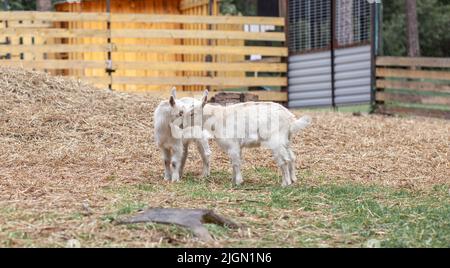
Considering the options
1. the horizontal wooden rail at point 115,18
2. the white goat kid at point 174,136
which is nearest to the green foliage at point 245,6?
the horizontal wooden rail at point 115,18

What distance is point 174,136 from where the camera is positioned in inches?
362

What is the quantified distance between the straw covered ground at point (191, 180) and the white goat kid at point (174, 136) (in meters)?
0.24

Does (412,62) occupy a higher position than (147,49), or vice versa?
(147,49)

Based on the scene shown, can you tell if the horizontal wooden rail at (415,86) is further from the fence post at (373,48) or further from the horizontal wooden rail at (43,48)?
the horizontal wooden rail at (43,48)

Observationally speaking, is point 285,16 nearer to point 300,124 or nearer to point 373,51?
point 373,51

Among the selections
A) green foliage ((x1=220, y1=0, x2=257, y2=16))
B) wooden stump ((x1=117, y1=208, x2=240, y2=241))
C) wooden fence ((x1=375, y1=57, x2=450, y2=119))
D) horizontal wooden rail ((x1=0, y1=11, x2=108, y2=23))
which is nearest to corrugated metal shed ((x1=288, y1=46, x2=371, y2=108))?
wooden fence ((x1=375, y1=57, x2=450, y2=119))

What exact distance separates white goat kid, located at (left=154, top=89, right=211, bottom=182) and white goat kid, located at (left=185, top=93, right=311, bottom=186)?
0.43ft

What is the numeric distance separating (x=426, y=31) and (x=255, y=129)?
2834cm

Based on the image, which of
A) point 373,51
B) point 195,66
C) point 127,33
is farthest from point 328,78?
point 127,33

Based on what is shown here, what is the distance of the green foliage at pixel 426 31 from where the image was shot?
35031 millimetres

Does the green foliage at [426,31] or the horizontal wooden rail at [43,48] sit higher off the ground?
the green foliage at [426,31]

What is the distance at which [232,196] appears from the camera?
7902 millimetres

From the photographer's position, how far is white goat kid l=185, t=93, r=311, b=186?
8.95m
